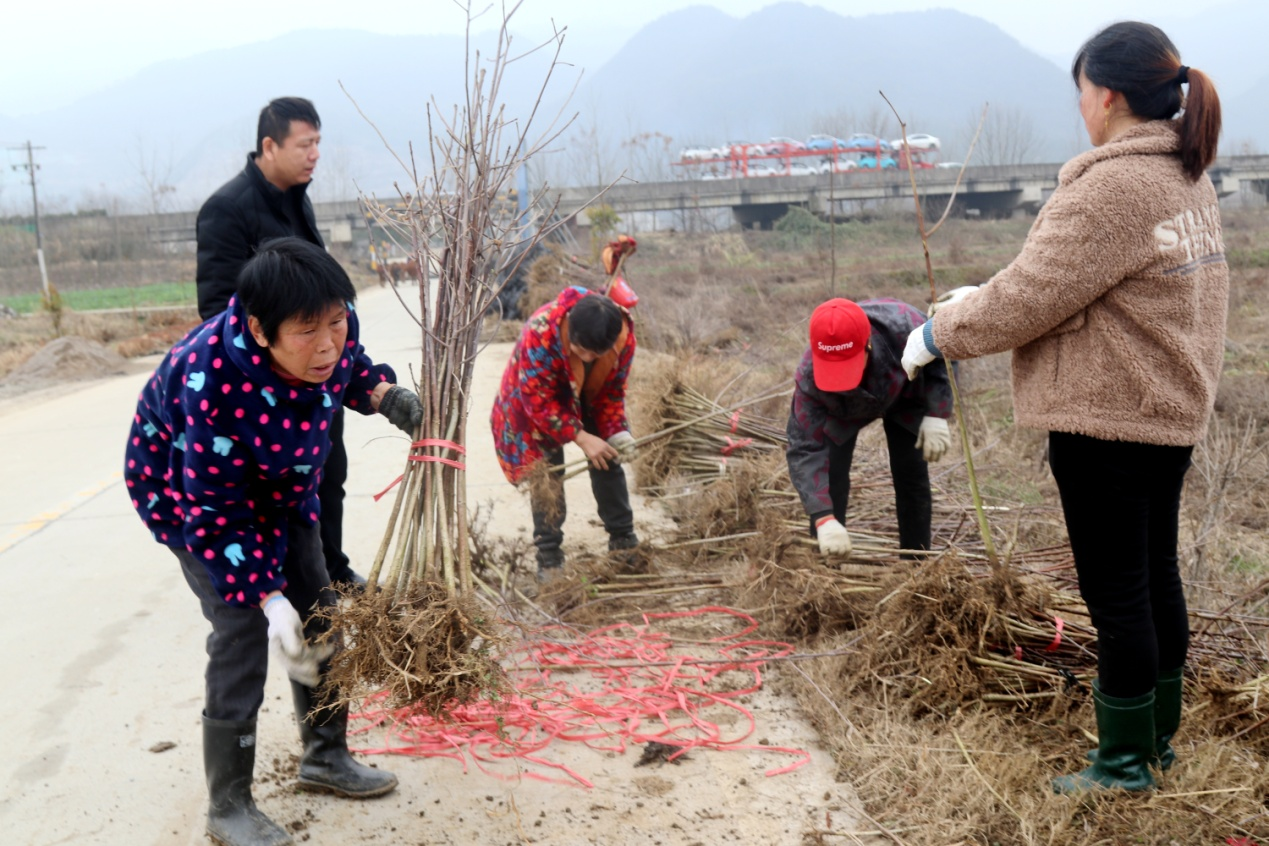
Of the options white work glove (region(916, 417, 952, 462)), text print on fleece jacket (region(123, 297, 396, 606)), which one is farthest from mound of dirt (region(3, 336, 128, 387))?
white work glove (region(916, 417, 952, 462))

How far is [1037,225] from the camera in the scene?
2.14m

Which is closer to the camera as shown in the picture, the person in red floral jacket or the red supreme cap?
the red supreme cap

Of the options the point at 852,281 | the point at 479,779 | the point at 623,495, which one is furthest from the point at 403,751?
the point at 852,281

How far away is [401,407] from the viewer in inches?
103

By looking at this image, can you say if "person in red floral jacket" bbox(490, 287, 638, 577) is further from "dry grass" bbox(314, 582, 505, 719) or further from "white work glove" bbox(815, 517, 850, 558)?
"dry grass" bbox(314, 582, 505, 719)

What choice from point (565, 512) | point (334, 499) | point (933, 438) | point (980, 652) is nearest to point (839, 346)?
point (933, 438)

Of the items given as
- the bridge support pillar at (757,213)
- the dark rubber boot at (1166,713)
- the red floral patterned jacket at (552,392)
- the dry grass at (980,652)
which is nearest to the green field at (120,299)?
the bridge support pillar at (757,213)

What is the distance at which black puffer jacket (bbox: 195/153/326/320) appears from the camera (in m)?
3.12

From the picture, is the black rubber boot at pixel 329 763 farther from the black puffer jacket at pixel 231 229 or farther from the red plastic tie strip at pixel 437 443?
the black puffer jacket at pixel 231 229

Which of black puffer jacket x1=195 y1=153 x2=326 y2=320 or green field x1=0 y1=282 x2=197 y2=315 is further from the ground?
black puffer jacket x1=195 y1=153 x2=326 y2=320

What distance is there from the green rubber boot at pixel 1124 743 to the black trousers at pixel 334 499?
225 cm

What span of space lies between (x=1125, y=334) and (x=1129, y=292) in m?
0.08

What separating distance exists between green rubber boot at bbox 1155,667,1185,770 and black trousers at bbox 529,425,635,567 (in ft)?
7.06

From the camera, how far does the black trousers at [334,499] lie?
3.22 meters
